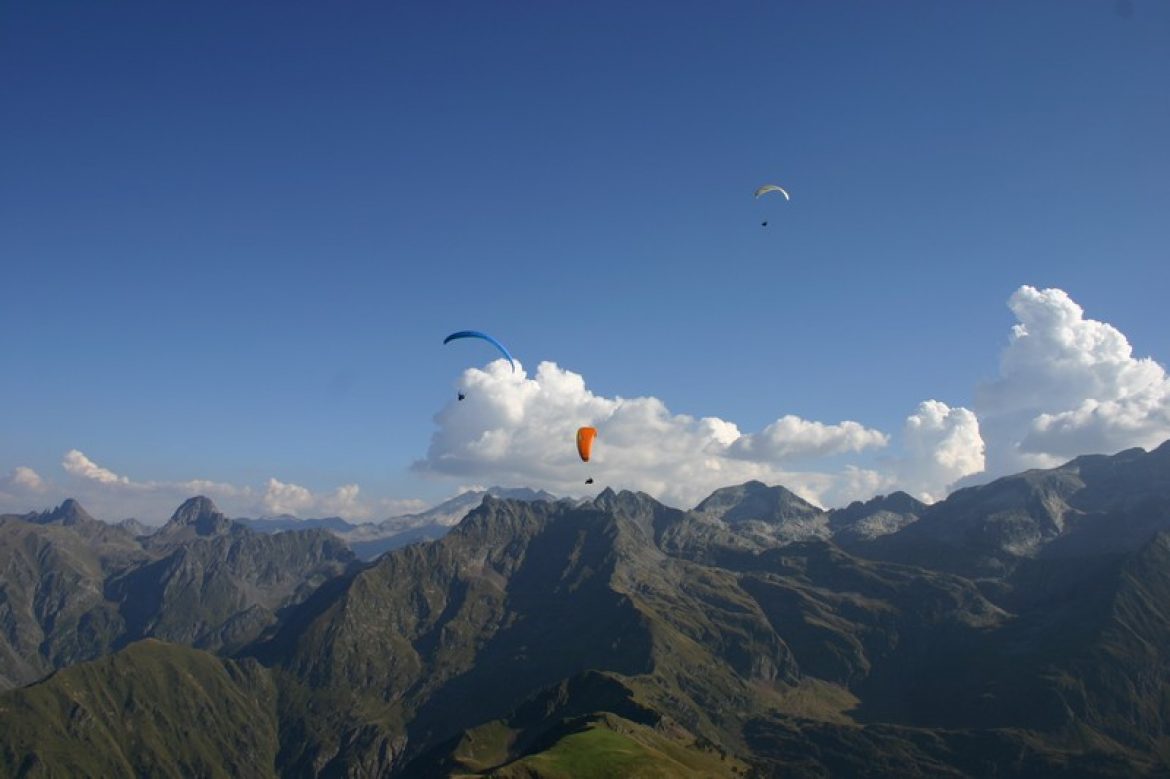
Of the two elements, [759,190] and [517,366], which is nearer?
[517,366]

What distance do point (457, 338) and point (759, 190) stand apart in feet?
233

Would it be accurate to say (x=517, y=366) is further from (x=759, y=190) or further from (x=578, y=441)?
(x=759, y=190)

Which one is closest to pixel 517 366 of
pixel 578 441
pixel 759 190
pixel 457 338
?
pixel 457 338

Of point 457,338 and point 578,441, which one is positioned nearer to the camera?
point 457,338

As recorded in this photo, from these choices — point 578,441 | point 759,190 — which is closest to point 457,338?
point 578,441

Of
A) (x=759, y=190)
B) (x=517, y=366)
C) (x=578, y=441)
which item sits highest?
(x=759, y=190)

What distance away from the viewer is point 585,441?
553 ft

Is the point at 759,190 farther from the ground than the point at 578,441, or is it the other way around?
the point at 759,190

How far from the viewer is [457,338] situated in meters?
150

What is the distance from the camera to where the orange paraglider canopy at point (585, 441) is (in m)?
Answer: 165

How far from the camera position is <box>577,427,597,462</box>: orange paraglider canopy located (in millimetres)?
165125

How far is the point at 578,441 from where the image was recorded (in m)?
167

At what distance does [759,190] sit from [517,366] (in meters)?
64.7

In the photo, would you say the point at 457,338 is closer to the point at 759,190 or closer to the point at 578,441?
the point at 578,441
